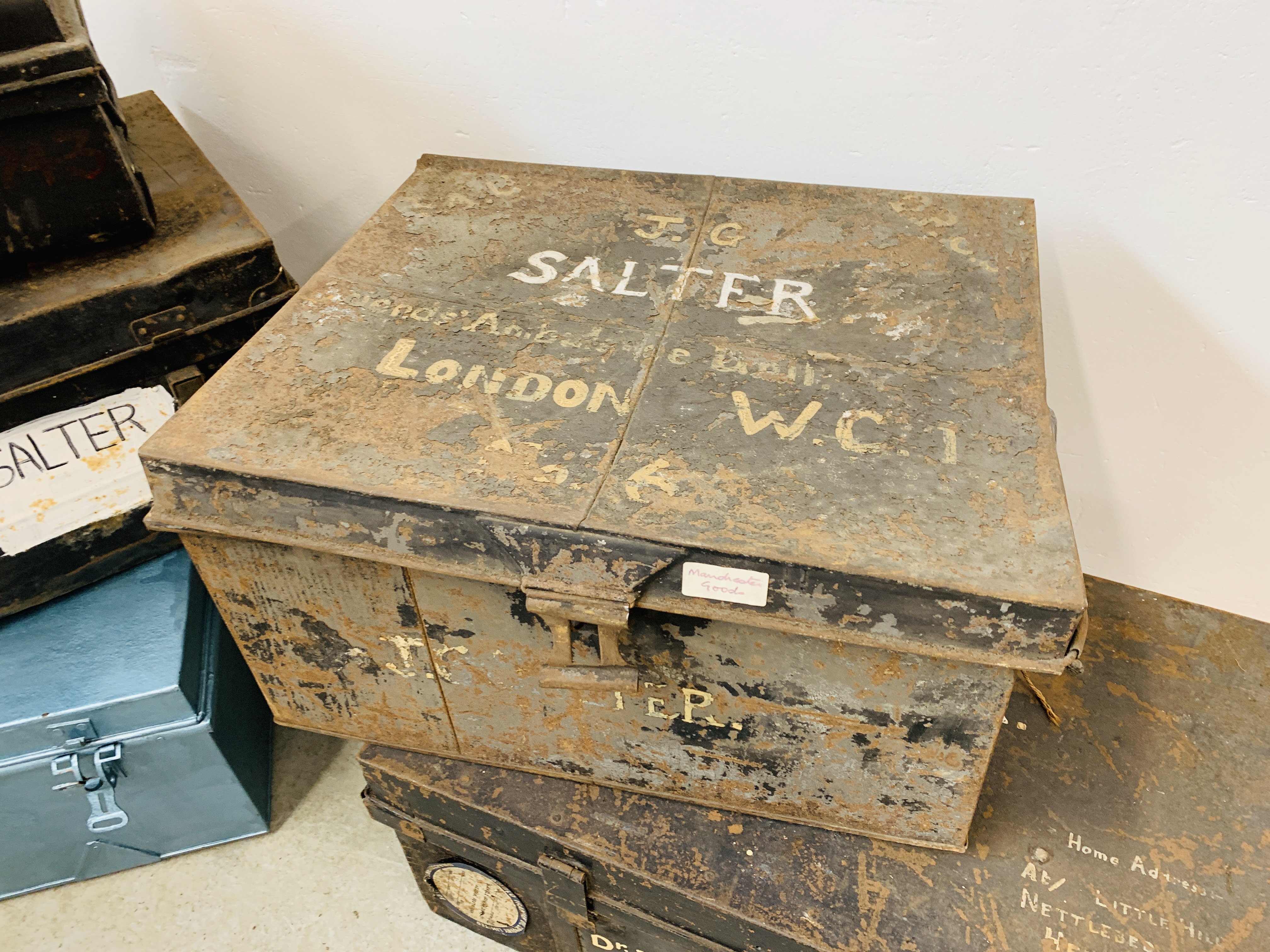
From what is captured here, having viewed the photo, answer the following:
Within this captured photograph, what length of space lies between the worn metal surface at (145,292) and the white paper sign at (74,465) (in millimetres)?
69

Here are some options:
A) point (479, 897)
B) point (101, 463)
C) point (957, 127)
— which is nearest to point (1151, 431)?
point (957, 127)

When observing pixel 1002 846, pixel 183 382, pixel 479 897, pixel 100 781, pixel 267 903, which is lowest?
pixel 267 903

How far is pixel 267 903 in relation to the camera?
1.32m

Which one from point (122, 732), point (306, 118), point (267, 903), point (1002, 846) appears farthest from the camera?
point (306, 118)

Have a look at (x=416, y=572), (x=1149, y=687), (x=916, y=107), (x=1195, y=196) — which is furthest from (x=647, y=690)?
(x=1195, y=196)

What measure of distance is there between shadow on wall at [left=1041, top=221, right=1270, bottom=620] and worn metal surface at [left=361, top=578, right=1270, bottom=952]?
27 centimetres

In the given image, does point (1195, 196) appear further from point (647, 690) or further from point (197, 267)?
point (197, 267)

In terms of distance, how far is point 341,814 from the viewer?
1436 mm

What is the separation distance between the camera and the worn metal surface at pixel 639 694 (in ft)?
2.69

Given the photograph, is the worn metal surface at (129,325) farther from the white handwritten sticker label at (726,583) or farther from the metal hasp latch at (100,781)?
the white handwritten sticker label at (726,583)

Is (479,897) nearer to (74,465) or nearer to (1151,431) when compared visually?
(74,465)

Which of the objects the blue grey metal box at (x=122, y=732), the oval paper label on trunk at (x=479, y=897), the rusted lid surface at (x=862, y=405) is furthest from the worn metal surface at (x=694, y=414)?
the oval paper label on trunk at (x=479, y=897)

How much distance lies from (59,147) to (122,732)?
2.49 ft

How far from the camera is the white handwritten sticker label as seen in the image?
0.74 metres
